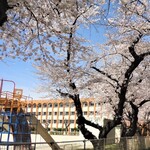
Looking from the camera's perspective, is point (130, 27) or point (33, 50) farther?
point (130, 27)

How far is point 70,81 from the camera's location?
15625 millimetres

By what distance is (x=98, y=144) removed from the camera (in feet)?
39.7

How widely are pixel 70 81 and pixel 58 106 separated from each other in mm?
70816

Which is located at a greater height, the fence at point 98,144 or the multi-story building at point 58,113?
the multi-story building at point 58,113

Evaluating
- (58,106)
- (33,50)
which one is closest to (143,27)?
(33,50)

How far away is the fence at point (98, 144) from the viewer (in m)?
8.78

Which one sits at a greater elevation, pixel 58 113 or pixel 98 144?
pixel 58 113

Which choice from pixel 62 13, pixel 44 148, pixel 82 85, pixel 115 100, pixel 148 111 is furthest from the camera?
pixel 148 111

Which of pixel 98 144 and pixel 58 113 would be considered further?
pixel 58 113

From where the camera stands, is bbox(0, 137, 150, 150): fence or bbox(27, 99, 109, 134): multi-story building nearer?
bbox(0, 137, 150, 150): fence

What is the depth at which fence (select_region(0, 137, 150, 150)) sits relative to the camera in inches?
346

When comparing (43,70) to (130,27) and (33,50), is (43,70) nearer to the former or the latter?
(130,27)

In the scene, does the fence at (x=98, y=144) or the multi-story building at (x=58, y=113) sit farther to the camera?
the multi-story building at (x=58, y=113)

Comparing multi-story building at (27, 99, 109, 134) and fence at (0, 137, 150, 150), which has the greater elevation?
multi-story building at (27, 99, 109, 134)
